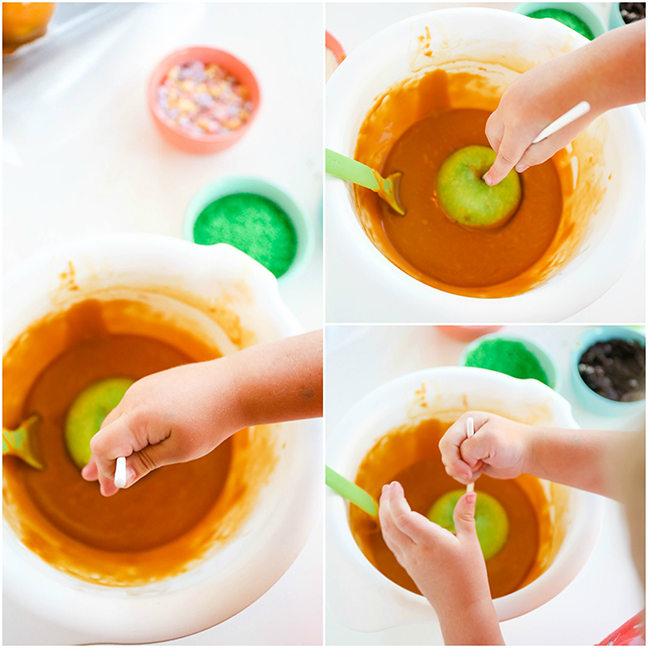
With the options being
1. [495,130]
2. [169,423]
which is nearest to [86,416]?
[169,423]

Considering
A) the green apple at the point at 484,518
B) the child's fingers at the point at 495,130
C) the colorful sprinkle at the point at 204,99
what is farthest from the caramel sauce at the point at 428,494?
the colorful sprinkle at the point at 204,99

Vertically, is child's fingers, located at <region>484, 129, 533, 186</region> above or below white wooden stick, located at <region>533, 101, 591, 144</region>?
below

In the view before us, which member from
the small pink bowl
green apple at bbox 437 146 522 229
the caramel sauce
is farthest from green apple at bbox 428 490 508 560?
the small pink bowl

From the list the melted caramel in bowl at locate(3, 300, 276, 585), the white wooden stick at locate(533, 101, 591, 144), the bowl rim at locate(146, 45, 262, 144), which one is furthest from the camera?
the bowl rim at locate(146, 45, 262, 144)

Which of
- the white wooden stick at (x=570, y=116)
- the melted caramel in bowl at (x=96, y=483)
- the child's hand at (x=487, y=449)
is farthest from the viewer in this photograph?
the melted caramel in bowl at (x=96, y=483)

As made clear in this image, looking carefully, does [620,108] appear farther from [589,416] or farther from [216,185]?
[216,185]

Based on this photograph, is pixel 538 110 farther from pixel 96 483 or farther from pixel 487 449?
pixel 96 483

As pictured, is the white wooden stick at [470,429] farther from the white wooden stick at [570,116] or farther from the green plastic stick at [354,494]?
the white wooden stick at [570,116]

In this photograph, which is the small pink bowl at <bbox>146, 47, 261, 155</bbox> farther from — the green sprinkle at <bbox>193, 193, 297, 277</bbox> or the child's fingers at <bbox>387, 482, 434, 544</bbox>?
the child's fingers at <bbox>387, 482, 434, 544</bbox>
